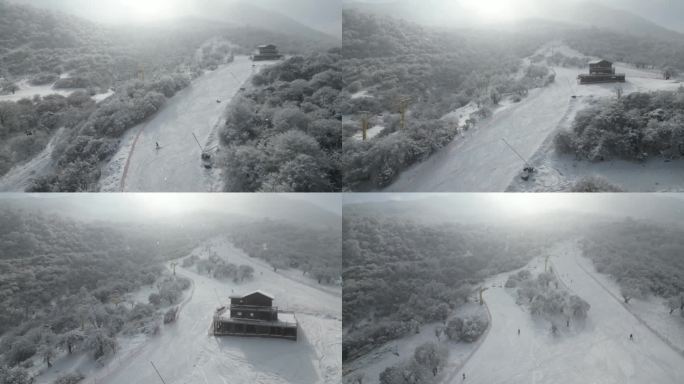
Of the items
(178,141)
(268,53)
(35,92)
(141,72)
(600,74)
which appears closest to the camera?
(600,74)

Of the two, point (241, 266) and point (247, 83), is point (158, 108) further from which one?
point (241, 266)

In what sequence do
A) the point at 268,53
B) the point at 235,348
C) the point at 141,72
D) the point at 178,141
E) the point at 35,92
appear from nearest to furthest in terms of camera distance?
the point at 235,348 < the point at 178,141 < the point at 35,92 < the point at 141,72 < the point at 268,53

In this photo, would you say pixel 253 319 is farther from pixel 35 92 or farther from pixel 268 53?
pixel 35 92

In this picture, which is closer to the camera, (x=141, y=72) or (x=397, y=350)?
(x=397, y=350)

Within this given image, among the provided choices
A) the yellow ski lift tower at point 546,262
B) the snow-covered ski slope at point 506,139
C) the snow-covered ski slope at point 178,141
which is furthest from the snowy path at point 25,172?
the yellow ski lift tower at point 546,262

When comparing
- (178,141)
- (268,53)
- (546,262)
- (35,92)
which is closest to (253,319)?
(178,141)

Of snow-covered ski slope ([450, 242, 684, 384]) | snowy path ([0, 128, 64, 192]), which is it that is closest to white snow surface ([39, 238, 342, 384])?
snow-covered ski slope ([450, 242, 684, 384])
